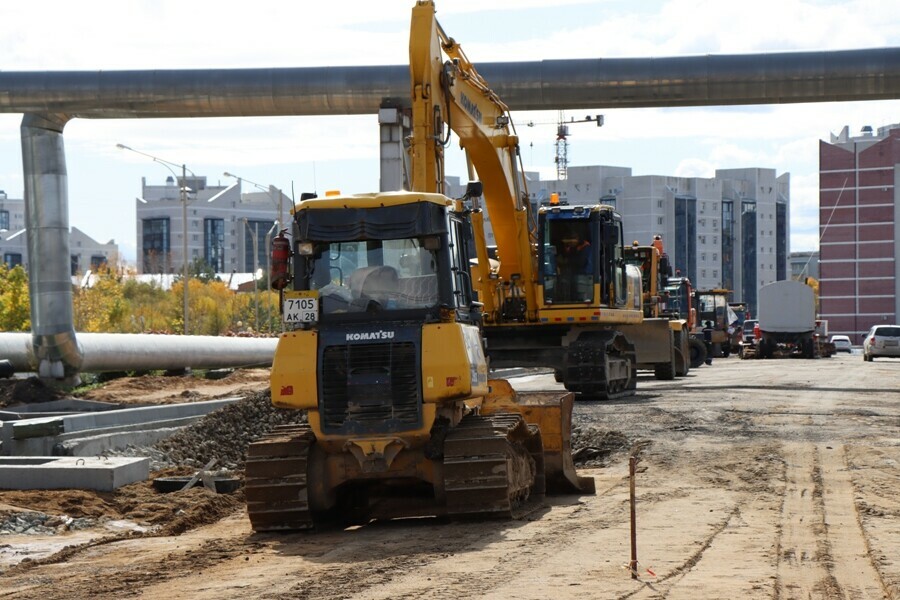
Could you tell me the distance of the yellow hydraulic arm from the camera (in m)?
18.8

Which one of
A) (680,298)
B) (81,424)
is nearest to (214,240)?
(680,298)

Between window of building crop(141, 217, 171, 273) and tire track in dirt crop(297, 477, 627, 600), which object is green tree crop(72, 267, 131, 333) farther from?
window of building crop(141, 217, 171, 273)

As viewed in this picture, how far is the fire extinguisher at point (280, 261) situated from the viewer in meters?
12.7

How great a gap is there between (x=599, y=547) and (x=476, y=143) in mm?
13536

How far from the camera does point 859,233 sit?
5015 inches

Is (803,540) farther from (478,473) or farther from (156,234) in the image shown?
(156,234)

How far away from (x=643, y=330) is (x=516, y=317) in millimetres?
6839

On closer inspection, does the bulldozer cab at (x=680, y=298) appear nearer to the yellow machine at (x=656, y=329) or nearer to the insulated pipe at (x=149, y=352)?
the yellow machine at (x=656, y=329)

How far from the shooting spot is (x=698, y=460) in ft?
58.9

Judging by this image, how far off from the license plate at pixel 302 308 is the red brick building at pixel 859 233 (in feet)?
389

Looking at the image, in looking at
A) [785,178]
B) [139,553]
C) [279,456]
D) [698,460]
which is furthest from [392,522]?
[785,178]

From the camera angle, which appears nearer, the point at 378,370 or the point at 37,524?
the point at 378,370

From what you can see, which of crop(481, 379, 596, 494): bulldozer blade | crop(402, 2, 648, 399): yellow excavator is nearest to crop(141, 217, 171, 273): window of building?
crop(402, 2, 648, 399): yellow excavator

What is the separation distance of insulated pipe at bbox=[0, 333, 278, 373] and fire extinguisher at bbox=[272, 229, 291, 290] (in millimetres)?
17867
